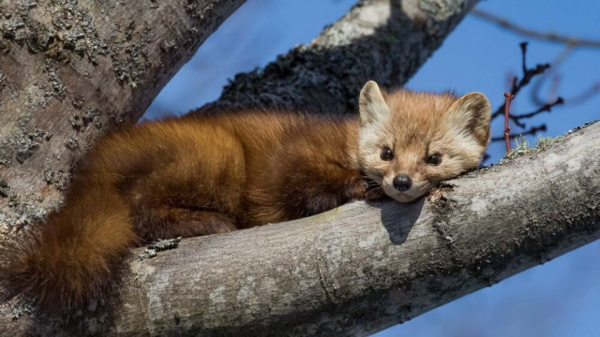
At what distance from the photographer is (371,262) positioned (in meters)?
3.33

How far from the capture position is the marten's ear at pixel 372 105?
15.2 feet

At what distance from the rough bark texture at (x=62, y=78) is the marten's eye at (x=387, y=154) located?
1.27 meters

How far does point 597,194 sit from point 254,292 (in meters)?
1.42

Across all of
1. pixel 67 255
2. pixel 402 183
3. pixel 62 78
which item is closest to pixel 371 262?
pixel 402 183

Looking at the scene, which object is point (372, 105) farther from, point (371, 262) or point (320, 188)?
point (371, 262)

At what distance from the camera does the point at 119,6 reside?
404 cm

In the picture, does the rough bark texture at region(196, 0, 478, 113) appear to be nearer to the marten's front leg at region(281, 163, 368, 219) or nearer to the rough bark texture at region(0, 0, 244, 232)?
the marten's front leg at region(281, 163, 368, 219)

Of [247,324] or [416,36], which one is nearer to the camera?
[247,324]

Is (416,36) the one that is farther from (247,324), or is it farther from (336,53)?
(247,324)

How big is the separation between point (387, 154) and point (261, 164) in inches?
30.6

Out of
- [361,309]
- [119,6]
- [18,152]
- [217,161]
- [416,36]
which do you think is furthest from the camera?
[416,36]

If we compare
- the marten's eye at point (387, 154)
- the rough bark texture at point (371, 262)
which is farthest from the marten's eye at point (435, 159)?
the rough bark texture at point (371, 262)

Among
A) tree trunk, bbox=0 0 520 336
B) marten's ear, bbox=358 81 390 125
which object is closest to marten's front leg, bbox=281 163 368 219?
marten's ear, bbox=358 81 390 125

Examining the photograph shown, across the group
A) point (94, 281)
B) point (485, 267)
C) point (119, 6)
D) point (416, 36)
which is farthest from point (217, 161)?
point (416, 36)
